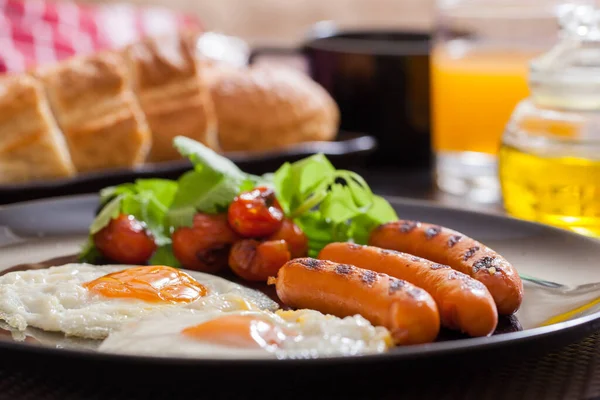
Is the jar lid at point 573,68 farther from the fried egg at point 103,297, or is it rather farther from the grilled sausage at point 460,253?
the fried egg at point 103,297

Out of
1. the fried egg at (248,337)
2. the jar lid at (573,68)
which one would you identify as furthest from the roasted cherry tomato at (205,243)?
the jar lid at (573,68)

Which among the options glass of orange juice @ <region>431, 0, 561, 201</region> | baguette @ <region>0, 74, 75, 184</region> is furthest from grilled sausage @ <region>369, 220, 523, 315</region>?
baguette @ <region>0, 74, 75, 184</region>

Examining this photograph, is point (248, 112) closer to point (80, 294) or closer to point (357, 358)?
point (80, 294)

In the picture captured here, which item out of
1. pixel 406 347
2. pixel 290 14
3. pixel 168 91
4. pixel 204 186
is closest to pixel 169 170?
pixel 168 91

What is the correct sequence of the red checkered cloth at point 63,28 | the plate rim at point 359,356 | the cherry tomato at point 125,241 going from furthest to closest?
the red checkered cloth at point 63,28 → the cherry tomato at point 125,241 → the plate rim at point 359,356

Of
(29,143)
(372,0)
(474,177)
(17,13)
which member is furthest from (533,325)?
(372,0)

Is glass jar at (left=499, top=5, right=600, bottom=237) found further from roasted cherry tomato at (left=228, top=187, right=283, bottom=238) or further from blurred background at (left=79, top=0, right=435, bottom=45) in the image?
blurred background at (left=79, top=0, right=435, bottom=45)
